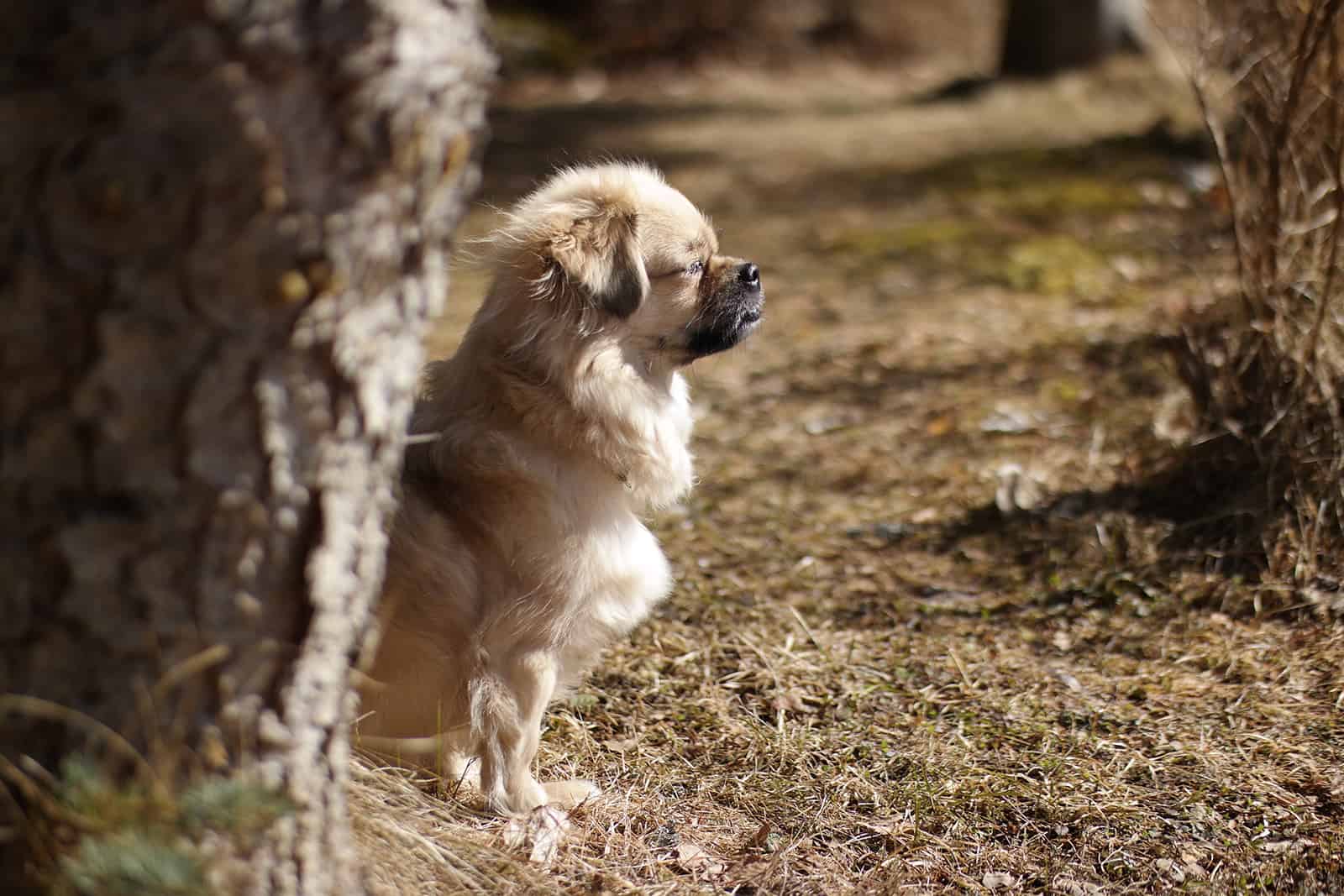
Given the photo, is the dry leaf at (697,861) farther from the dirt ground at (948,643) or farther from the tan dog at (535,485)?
the tan dog at (535,485)

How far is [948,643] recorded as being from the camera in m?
3.66

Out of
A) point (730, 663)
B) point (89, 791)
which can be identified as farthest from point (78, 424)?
point (730, 663)

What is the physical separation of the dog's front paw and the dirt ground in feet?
0.22

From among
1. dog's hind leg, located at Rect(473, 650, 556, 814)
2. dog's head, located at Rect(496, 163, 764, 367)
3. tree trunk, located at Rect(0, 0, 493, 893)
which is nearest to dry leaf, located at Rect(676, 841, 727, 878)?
dog's hind leg, located at Rect(473, 650, 556, 814)

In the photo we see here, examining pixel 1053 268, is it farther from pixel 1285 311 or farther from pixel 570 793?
pixel 570 793

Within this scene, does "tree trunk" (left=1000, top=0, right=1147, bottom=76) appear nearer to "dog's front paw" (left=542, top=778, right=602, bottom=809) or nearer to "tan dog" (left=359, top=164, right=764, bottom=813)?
"tan dog" (left=359, top=164, right=764, bottom=813)

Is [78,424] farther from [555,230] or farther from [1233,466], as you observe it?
[1233,466]

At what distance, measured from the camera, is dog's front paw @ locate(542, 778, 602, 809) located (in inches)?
→ 116

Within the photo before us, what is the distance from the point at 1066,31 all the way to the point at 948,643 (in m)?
8.48

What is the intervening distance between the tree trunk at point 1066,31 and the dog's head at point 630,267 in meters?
8.17

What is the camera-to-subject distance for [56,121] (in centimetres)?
162

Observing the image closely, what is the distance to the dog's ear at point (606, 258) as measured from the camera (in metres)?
3.07

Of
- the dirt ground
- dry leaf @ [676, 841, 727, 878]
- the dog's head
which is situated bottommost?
dry leaf @ [676, 841, 727, 878]

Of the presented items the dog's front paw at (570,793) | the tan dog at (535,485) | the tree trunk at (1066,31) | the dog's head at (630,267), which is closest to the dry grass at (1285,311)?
the dog's head at (630,267)
